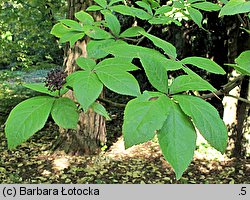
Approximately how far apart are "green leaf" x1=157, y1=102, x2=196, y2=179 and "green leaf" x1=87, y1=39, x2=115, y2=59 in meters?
0.43

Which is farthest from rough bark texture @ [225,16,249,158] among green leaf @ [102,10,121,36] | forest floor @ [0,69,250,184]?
green leaf @ [102,10,121,36]

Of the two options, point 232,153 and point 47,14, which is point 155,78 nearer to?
point 232,153

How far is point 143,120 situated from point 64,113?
0.75 feet

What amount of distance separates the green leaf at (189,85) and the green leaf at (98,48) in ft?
1.10

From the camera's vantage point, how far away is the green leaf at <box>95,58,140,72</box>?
0.67 metres

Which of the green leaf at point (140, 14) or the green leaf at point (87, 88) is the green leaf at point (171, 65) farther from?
the green leaf at point (140, 14)

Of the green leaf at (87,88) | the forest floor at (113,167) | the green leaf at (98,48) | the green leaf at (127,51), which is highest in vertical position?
the green leaf at (98,48)

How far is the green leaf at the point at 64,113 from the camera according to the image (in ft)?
2.20

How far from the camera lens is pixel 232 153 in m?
4.09

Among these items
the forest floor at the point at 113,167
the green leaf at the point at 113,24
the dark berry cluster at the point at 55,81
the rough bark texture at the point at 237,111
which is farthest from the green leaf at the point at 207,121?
the rough bark texture at the point at 237,111

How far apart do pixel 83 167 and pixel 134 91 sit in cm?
327

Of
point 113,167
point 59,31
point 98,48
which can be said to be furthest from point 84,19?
point 113,167

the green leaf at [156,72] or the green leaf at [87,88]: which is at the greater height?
the green leaf at [156,72]

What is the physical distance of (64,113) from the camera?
68cm
